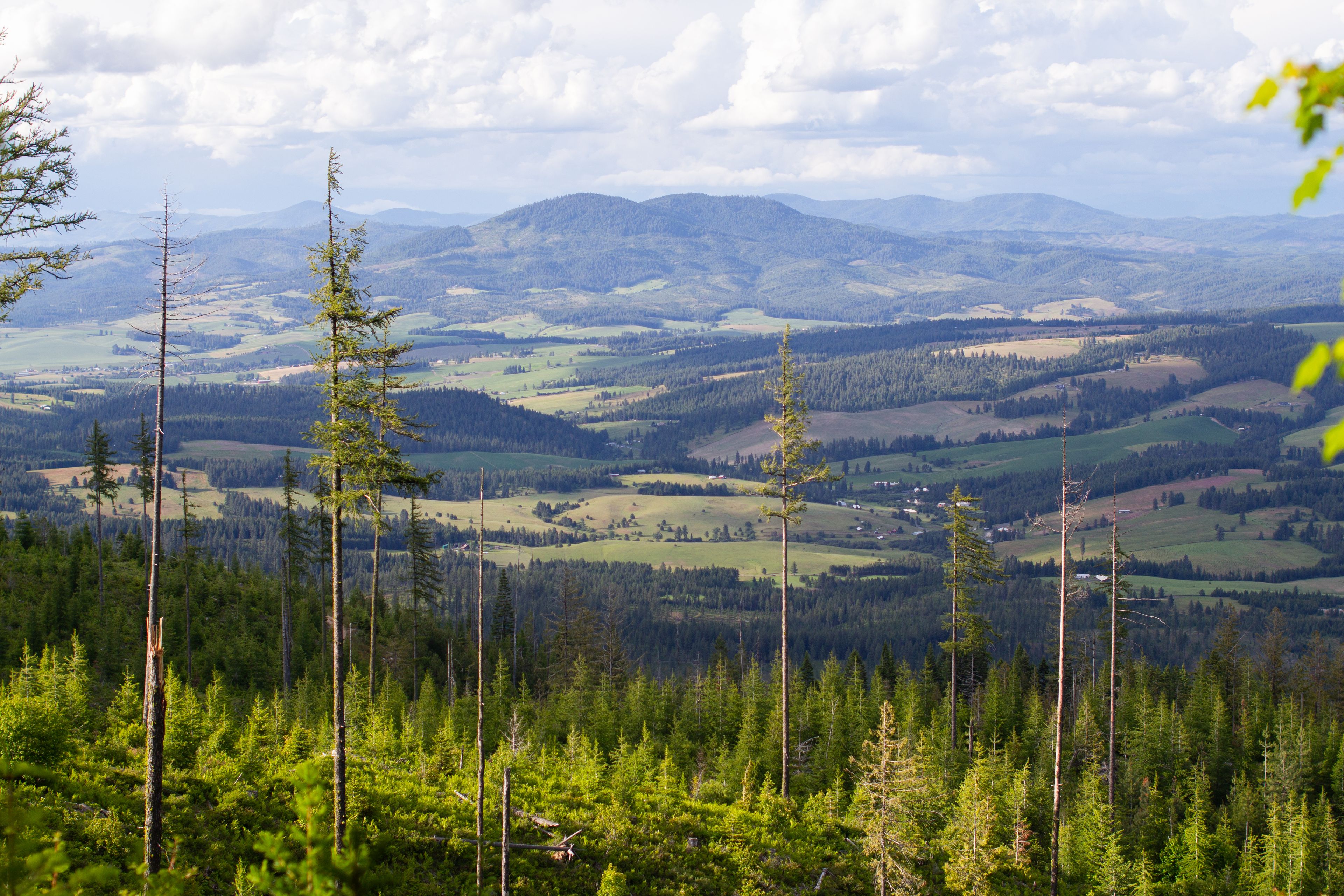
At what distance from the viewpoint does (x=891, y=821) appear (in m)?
33.3

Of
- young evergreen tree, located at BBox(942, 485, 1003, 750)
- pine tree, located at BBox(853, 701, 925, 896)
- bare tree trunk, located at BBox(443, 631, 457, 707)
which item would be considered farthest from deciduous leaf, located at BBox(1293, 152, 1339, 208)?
bare tree trunk, located at BBox(443, 631, 457, 707)

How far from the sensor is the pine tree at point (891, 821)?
3241 cm

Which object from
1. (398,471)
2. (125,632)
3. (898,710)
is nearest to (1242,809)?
(898,710)

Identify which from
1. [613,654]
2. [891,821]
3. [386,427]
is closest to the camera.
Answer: [386,427]

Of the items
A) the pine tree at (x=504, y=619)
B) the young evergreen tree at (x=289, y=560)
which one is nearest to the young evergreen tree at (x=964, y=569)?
the young evergreen tree at (x=289, y=560)

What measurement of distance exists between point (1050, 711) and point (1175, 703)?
26.4 feet

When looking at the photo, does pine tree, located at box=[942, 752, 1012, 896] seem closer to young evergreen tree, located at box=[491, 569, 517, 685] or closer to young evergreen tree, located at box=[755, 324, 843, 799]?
young evergreen tree, located at box=[755, 324, 843, 799]

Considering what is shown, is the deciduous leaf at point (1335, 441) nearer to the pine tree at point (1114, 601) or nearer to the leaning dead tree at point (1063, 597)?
the leaning dead tree at point (1063, 597)

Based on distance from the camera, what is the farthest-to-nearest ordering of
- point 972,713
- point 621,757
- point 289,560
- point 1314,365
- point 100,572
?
point 289,560
point 972,713
point 100,572
point 621,757
point 1314,365

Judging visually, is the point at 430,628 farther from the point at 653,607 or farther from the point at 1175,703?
the point at 653,607

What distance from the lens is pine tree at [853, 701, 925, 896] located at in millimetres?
32406

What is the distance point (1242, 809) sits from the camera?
53156 mm

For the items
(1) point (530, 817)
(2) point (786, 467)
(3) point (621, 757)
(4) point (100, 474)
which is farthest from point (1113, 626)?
(4) point (100, 474)

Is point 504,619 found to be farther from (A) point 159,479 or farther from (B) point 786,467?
(A) point 159,479
